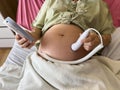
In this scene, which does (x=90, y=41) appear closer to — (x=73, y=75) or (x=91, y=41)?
(x=91, y=41)

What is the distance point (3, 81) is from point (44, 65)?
0.22 meters

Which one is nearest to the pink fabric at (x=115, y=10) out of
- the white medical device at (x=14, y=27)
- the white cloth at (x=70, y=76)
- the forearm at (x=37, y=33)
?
the white cloth at (x=70, y=76)

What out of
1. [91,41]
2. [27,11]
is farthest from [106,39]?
[27,11]

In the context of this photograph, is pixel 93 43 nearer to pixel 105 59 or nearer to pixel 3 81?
pixel 105 59

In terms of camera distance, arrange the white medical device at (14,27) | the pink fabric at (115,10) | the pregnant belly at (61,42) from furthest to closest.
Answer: the pink fabric at (115,10) < the pregnant belly at (61,42) < the white medical device at (14,27)

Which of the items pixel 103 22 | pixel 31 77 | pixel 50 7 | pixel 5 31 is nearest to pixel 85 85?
pixel 31 77

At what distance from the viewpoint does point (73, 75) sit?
877 millimetres

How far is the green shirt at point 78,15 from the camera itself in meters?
1.08

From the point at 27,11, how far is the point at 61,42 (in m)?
0.46

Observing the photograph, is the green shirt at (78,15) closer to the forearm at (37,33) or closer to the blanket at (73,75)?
the forearm at (37,33)

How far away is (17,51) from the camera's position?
1.23 meters

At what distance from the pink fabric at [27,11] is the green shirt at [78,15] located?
0.54ft

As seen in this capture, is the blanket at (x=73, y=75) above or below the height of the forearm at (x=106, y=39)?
below

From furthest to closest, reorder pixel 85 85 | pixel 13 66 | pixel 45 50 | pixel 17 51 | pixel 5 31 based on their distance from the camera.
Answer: pixel 5 31 < pixel 17 51 < pixel 13 66 < pixel 45 50 < pixel 85 85
